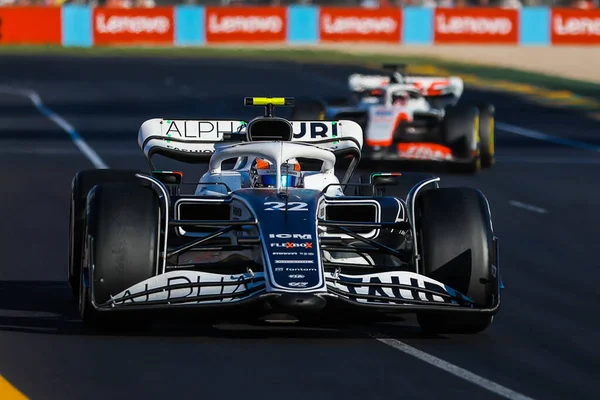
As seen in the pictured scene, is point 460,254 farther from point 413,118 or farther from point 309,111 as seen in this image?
point 413,118

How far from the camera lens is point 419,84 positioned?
2311 centimetres

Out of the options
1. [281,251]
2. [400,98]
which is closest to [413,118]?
[400,98]

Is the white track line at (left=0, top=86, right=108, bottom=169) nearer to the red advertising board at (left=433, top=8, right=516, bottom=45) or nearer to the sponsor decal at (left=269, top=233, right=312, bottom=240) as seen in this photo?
the sponsor decal at (left=269, top=233, right=312, bottom=240)

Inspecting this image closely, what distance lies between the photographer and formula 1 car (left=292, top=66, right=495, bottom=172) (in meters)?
22.1

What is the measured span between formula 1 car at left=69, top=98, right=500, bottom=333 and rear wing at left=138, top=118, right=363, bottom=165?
0.61 meters

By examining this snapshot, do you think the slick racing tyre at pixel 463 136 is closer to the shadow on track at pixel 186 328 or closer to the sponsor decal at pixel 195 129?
the sponsor decal at pixel 195 129

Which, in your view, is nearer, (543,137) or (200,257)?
(200,257)

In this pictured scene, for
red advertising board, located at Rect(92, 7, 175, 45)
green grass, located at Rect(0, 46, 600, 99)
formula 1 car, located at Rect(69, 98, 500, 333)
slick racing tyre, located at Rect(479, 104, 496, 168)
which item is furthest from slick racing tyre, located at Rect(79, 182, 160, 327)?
red advertising board, located at Rect(92, 7, 175, 45)

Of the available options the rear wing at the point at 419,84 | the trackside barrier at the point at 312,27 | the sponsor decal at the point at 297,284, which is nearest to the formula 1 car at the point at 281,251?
the sponsor decal at the point at 297,284

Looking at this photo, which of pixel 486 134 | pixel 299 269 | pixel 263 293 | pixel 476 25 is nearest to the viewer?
pixel 263 293

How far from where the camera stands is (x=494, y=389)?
838 centimetres

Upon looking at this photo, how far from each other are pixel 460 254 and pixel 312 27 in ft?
153

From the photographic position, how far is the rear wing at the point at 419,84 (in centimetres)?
2305

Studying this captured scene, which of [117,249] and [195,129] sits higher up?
[195,129]
